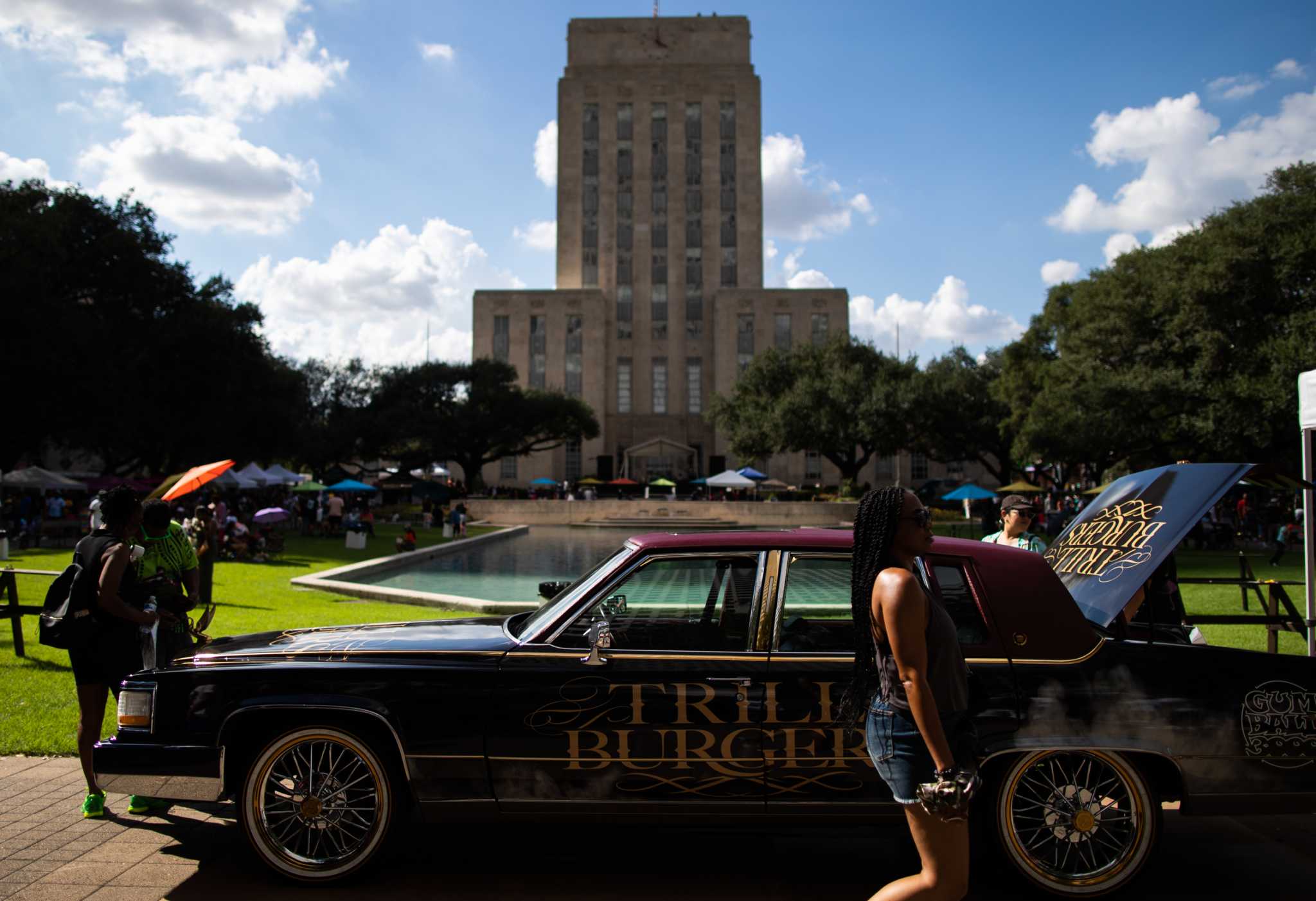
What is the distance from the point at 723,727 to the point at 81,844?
3.32m

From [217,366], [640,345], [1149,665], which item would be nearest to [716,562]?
[1149,665]

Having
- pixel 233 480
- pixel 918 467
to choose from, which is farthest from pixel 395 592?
pixel 918 467

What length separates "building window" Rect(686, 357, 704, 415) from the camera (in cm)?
8431

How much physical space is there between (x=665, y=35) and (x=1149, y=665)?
90664 mm

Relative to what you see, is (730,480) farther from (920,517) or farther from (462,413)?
(920,517)

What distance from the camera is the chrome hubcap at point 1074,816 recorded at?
13.3 ft

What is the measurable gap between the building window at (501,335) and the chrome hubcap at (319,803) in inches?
3103

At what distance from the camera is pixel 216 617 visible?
1230 centimetres

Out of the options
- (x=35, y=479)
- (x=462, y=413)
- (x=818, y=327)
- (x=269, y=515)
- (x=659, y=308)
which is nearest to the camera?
(x=269, y=515)

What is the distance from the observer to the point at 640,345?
84625 mm

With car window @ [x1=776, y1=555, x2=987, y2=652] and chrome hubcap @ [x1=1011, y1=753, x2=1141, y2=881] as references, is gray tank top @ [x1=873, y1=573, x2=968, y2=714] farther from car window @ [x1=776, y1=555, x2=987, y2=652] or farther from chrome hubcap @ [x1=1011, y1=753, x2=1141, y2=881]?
chrome hubcap @ [x1=1011, y1=753, x2=1141, y2=881]


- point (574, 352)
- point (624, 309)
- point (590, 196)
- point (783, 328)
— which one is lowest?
point (574, 352)

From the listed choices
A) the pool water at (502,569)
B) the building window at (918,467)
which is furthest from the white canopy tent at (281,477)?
the building window at (918,467)

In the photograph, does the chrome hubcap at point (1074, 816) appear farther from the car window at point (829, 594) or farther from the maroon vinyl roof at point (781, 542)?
the maroon vinyl roof at point (781, 542)
